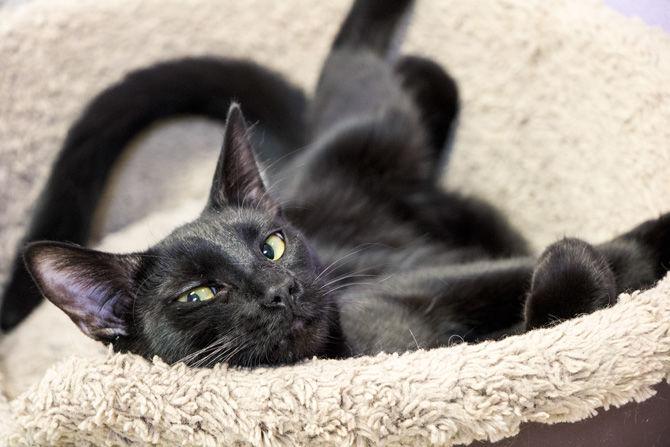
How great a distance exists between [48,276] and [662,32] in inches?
48.1

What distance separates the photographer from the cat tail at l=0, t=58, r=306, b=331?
157 centimetres

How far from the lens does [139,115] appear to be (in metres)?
1.72

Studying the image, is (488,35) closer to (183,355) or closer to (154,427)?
(183,355)

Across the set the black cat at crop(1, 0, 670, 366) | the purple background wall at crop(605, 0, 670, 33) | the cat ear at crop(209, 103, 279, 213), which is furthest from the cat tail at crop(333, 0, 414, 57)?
the cat ear at crop(209, 103, 279, 213)

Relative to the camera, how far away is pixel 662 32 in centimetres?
125

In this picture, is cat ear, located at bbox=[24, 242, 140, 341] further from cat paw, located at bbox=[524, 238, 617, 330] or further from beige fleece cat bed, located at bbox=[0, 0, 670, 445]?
cat paw, located at bbox=[524, 238, 617, 330]

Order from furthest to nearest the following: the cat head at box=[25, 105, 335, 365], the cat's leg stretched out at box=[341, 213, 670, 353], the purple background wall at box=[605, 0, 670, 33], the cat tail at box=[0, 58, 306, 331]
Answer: the cat tail at box=[0, 58, 306, 331]
the purple background wall at box=[605, 0, 670, 33]
the cat's leg stretched out at box=[341, 213, 670, 353]
the cat head at box=[25, 105, 335, 365]

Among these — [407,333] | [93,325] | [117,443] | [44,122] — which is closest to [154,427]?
[117,443]

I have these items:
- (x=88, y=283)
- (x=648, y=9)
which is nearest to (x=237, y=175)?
(x=88, y=283)

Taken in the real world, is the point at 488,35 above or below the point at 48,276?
Answer: above

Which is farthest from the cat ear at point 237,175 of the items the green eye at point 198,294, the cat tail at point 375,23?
the cat tail at point 375,23

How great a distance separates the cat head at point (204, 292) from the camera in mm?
854

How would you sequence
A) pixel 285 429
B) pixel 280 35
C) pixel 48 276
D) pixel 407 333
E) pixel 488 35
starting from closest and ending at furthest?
pixel 285 429, pixel 48 276, pixel 407 333, pixel 488 35, pixel 280 35

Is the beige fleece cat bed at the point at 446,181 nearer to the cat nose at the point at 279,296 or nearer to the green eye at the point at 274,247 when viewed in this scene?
Answer: the cat nose at the point at 279,296
